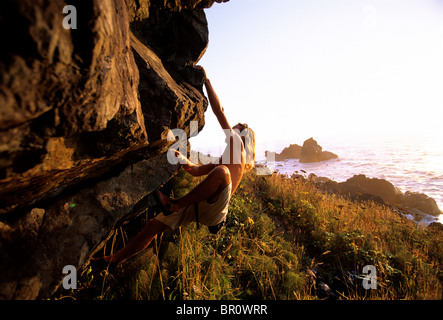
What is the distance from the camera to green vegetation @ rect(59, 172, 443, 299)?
7.16 feet

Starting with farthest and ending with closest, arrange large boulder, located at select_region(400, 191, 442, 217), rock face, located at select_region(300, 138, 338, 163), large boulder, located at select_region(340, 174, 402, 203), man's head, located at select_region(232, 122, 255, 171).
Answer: rock face, located at select_region(300, 138, 338, 163)
large boulder, located at select_region(340, 174, 402, 203)
large boulder, located at select_region(400, 191, 442, 217)
man's head, located at select_region(232, 122, 255, 171)

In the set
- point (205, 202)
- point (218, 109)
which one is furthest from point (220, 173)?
point (218, 109)

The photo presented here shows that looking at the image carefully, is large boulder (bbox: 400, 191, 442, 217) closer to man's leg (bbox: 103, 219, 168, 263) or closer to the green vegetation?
the green vegetation

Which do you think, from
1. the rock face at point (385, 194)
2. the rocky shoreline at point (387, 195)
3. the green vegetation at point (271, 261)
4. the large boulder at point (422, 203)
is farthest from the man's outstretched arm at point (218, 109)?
the large boulder at point (422, 203)

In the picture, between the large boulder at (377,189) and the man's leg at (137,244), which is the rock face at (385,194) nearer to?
the large boulder at (377,189)

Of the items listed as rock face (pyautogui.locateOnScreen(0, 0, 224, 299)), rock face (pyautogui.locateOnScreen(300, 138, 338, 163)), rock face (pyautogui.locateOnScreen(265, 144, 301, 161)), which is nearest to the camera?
rock face (pyautogui.locateOnScreen(0, 0, 224, 299))

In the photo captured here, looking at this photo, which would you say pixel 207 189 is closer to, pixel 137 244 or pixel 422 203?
pixel 137 244

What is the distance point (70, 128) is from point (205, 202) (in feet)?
5.05

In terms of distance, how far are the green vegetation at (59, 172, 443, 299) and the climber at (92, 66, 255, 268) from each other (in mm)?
259

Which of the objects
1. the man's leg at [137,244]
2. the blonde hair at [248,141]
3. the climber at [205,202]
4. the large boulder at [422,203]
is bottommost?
the large boulder at [422,203]

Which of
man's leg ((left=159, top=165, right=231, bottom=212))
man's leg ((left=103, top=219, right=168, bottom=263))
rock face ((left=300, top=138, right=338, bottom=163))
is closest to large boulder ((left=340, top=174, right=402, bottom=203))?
man's leg ((left=159, top=165, right=231, bottom=212))

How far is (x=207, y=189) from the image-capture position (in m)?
2.12

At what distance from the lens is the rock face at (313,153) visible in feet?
92.9
